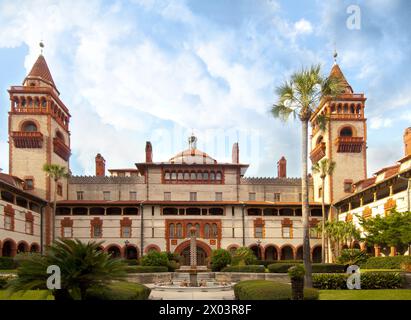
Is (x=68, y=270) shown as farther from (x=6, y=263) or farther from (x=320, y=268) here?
(x=6, y=263)

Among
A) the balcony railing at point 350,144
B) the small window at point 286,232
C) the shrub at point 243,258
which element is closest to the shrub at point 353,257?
the shrub at point 243,258

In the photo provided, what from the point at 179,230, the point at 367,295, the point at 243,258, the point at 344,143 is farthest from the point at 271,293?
the point at 344,143

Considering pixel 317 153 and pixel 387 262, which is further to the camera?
pixel 317 153

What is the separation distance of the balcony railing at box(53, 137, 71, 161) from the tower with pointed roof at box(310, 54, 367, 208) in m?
30.7

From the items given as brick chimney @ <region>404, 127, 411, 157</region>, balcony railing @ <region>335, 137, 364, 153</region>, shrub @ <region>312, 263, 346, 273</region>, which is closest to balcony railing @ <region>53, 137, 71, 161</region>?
balcony railing @ <region>335, 137, 364, 153</region>

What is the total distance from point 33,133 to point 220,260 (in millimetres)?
27776

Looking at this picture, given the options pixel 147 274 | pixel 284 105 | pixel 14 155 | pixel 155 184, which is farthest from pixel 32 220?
pixel 284 105

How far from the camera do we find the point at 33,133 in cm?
5919

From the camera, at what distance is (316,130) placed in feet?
218

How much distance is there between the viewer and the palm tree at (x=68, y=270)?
53.5 feet

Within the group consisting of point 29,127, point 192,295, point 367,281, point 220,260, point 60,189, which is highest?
point 29,127

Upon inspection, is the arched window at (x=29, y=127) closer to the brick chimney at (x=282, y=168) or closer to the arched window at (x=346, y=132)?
the brick chimney at (x=282, y=168)

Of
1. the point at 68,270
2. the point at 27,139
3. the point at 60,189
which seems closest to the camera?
the point at 68,270

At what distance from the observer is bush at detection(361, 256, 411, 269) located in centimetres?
3712
